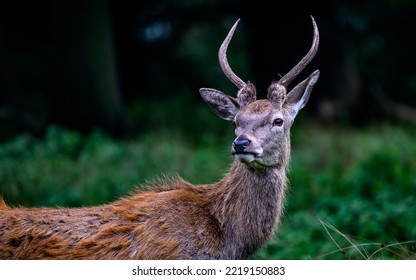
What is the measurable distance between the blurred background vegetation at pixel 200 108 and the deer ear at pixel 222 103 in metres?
1.33

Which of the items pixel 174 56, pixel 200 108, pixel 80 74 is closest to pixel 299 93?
pixel 80 74

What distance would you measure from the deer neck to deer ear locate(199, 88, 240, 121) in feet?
1.80

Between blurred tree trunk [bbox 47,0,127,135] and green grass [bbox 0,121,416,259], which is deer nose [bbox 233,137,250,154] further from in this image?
blurred tree trunk [bbox 47,0,127,135]

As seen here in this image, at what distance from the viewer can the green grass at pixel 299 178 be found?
9578mm

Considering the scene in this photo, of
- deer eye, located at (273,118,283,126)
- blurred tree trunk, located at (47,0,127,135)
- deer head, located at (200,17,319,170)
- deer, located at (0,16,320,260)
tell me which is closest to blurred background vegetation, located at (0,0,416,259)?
blurred tree trunk, located at (47,0,127,135)

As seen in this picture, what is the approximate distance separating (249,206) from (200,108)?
12.5m

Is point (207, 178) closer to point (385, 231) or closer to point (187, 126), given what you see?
point (385, 231)

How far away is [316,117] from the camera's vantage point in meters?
17.6

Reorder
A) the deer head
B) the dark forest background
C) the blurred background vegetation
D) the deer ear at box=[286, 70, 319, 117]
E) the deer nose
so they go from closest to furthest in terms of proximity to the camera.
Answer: the deer nose, the deer head, the deer ear at box=[286, 70, 319, 117], the blurred background vegetation, the dark forest background

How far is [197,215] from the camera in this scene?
7.34m

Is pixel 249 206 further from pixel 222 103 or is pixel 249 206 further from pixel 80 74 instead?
pixel 80 74

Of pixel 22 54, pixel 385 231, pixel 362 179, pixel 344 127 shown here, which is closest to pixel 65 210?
pixel 385 231

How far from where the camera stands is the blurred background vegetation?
10.8m
